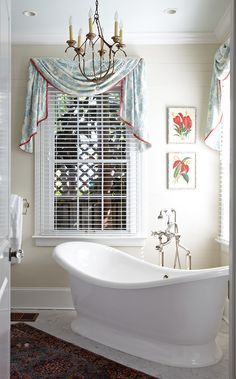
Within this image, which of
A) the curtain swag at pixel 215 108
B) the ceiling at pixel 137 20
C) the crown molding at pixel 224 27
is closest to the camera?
the ceiling at pixel 137 20

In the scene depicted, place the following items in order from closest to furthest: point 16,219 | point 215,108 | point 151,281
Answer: point 151,281
point 16,219
point 215,108

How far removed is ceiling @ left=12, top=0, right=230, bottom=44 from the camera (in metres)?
3.70

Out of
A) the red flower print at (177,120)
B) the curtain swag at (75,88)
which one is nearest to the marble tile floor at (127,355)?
the curtain swag at (75,88)

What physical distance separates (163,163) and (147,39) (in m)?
1.30

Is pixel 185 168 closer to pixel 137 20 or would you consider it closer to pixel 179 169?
pixel 179 169

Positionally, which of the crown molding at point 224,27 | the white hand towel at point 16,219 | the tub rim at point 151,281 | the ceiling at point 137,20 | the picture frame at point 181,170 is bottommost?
the tub rim at point 151,281

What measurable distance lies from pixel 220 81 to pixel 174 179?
3.51 feet

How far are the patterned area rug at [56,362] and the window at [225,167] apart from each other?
1745 millimetres

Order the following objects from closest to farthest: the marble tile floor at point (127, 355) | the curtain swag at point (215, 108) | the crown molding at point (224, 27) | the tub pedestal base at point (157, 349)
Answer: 1. the marble tile floor at point (127, 355)
2. the tub pedestal base at point (157, 349)
3. the crown molding at point (224, 27)
4. the curtain swag at point (215, 108)

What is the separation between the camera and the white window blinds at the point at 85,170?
446 centimetres

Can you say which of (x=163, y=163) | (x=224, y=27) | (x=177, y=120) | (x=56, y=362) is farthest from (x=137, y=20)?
(x=56, y=362)

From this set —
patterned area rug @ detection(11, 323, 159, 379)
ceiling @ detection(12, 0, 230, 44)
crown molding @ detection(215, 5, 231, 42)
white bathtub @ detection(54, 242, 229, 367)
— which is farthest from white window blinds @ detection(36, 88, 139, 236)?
patterned area rug @ detection(11, 323, 159, 379)

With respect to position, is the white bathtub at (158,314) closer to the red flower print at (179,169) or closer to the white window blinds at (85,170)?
the white window blinds at (85,170)

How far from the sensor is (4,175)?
68.2 inches
